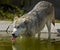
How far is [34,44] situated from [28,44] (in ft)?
0.73

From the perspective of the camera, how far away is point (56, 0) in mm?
20828

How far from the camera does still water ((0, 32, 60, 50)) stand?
10297mm

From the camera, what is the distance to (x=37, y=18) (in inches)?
451

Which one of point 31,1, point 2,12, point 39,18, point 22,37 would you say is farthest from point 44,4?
point 31,1

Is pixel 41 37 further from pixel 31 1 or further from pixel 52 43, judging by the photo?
pixel 31 1

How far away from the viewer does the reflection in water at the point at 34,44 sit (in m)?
10.4

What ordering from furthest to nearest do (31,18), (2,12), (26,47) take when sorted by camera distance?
(2,12) → (31,18) → (26,47)

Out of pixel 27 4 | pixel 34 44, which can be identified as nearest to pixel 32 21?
pixel 34 44

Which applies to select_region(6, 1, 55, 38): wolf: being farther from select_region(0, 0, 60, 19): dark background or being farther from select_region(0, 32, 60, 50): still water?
select_region(0, 0, 60, 19): dark background

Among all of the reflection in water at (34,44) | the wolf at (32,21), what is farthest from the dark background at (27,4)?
the reflection in water at (34,44)

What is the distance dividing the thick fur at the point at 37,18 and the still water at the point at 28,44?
0.44m

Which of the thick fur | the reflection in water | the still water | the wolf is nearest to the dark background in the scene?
the thick fur

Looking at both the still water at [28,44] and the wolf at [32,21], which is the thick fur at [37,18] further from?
the still water at [28,44]

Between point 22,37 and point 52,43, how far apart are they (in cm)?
123
